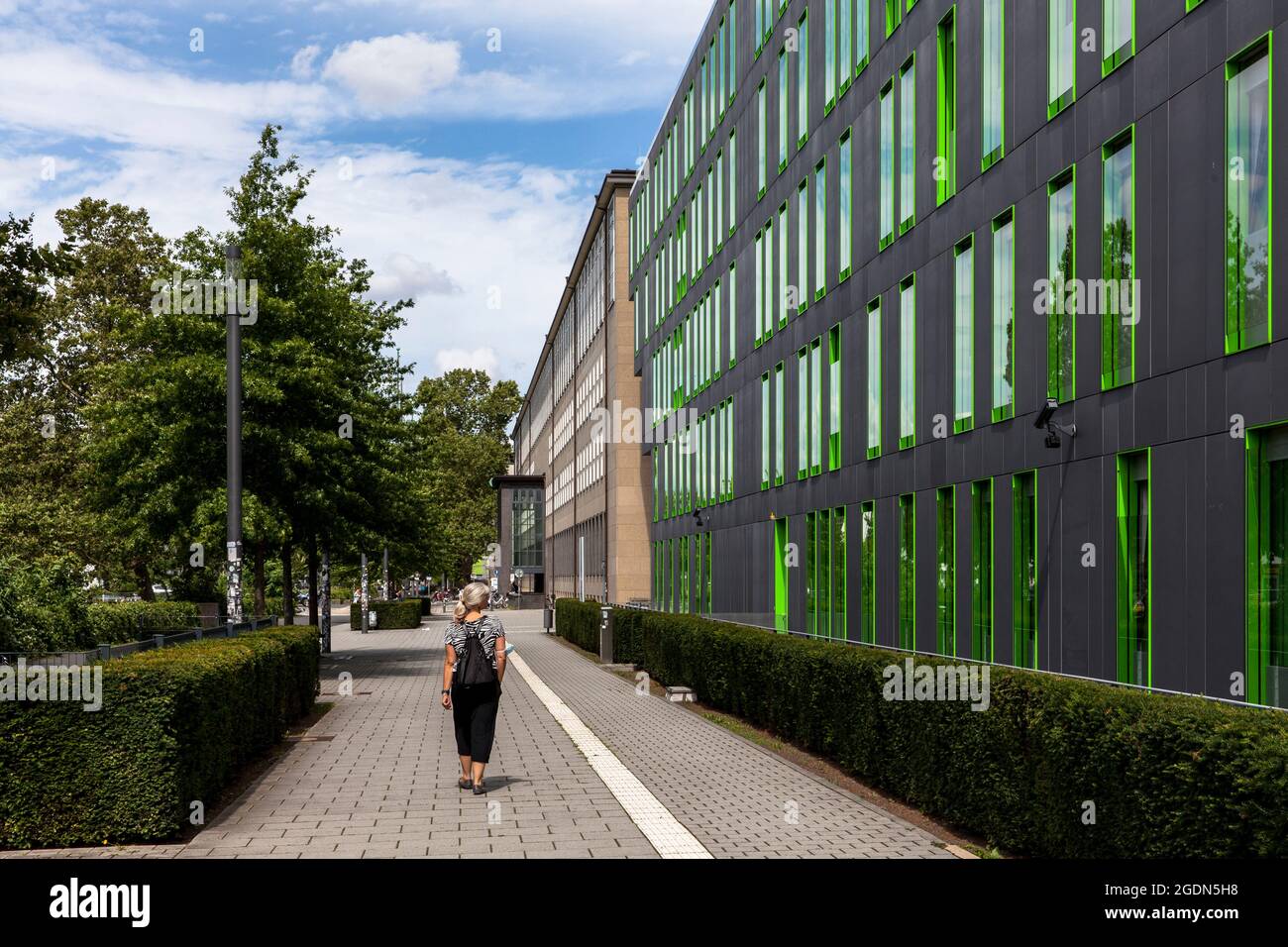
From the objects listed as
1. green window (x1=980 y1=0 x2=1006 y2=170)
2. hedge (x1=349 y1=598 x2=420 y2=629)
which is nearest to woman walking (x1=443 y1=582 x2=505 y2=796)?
green window (x1=980 y1=0 x2=1006 y2=170)

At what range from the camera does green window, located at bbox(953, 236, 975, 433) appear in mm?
17875

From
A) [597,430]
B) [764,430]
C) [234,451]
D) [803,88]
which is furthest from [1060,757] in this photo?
[597,430]

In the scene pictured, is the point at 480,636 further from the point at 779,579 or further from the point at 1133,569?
the point at 779,579

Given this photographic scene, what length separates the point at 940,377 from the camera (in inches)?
A: 743

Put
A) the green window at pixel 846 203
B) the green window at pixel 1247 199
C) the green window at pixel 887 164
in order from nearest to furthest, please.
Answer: the green window at pixel 1247 199 < the green window at pixel 887 164 < the green window at pixel 846 203

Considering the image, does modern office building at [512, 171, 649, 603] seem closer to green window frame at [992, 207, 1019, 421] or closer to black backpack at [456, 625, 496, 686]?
green window frame at [992, 207, 1019, 421]

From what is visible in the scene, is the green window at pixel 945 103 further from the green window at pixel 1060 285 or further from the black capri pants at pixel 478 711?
the black capri pants at pixel 478 711

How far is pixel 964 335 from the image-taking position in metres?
18.1

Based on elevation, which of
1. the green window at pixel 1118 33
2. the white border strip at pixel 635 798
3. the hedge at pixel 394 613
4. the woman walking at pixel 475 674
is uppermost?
the green window at pixel 1118 33

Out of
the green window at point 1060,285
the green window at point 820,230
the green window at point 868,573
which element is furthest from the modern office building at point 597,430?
the green window at point 1060,285

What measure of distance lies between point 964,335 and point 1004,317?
130 centimetres

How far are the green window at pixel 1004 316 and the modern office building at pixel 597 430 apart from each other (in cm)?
3512

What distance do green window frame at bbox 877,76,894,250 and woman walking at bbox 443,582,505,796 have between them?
1222cm

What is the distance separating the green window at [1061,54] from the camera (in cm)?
Answer: 1502
